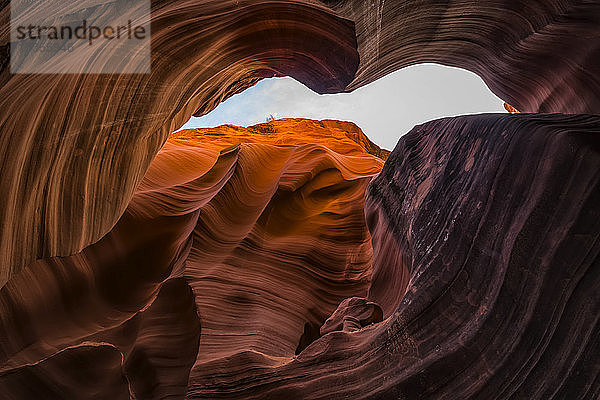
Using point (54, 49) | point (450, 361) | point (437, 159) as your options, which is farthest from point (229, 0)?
point (450, 361)

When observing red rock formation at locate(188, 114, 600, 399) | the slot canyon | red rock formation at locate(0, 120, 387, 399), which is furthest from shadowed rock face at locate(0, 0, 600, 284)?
red rock formation at locate(188, 114, 600, 399)

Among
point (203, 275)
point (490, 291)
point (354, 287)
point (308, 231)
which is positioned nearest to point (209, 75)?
point (203, 275)

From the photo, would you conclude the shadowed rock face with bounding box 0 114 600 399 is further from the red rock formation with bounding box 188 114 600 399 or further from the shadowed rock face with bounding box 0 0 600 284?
the shadowed rock face with bounding box 0 0 600 284

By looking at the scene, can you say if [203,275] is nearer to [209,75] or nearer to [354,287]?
[354,287]

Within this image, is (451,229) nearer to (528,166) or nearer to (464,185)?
(464,185)

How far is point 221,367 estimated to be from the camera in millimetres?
2475

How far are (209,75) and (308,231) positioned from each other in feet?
7.62

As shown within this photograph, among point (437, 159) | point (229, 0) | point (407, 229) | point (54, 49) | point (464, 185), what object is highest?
point (229, 0)

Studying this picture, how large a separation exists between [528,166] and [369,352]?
1.22m

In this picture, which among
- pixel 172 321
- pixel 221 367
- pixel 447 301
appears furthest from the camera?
pixel 172 321

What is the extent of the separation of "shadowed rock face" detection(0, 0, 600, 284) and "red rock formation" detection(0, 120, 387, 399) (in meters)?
0.77

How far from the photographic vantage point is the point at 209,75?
3.34 m

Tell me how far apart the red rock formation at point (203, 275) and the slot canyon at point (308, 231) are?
0.02 meters

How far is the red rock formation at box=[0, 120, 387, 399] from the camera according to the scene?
273 centimetres
